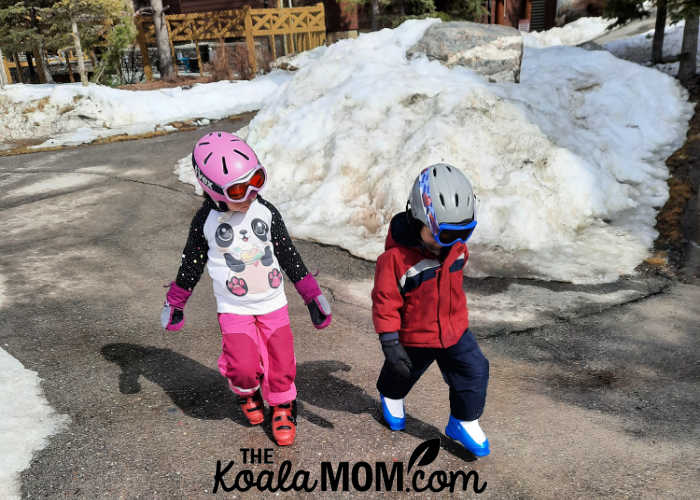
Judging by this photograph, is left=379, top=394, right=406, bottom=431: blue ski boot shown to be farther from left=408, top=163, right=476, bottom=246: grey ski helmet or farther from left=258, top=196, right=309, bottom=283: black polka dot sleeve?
left=408, top=163, right=476, bottom=246: grey ski helmet

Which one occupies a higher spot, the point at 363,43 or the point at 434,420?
the point at 363,43

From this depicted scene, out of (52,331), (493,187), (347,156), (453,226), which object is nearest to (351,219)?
(347,156)

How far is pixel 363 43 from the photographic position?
10227mm

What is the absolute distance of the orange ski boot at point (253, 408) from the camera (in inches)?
130

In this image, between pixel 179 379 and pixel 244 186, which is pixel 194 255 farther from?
pixel 179 379

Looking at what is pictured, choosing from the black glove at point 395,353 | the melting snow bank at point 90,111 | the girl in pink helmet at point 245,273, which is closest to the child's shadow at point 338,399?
the girl in pink helmet at point 245,273

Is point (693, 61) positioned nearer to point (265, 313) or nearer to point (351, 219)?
point (351, 219)

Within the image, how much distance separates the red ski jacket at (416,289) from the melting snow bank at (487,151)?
3.07 m

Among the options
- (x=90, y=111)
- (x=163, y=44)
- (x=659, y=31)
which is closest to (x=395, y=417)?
(x=659, y=31)

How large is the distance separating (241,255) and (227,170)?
0.47 metres

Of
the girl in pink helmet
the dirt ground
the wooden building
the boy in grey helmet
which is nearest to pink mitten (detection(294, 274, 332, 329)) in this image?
the girl in pink helmet

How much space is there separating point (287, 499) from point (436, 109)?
6.25 metres

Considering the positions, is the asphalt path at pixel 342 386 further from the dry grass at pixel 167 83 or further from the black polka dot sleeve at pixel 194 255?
Result: the dry grass at pixel 167 83

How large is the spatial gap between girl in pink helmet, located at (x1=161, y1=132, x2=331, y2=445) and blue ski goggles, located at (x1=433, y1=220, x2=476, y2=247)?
0.85 metres
